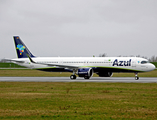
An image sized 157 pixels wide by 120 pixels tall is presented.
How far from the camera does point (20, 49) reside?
2140 inches

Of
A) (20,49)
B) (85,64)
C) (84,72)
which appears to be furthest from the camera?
(20,49)

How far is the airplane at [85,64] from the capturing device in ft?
147

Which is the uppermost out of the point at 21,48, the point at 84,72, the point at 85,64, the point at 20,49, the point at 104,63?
the point at 21,48

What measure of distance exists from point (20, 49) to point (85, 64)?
15.0 meters

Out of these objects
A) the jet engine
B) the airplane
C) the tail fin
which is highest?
the tail fin

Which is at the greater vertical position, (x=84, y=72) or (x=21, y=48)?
(x=21, y=48)

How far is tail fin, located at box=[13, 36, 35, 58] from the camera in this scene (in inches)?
2130

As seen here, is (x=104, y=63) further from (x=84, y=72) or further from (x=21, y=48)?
(x=21, y=48)

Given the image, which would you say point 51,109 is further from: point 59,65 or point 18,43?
point 18,43

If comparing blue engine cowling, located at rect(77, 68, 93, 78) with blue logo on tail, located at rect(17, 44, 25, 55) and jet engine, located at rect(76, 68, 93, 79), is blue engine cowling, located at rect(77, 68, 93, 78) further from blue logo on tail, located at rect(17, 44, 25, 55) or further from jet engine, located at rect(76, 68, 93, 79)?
blue logo on tail, located at rect(17, 44, 25, 55)

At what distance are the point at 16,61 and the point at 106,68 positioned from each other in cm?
1884

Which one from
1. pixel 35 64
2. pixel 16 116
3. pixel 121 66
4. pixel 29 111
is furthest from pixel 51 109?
pixel 35 64

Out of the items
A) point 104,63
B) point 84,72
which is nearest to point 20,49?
point 84,72

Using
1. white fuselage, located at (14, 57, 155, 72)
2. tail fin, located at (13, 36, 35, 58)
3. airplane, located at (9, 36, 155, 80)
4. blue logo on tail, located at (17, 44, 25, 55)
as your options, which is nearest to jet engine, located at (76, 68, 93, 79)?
airplane, located at (9, 36, 155, 80)
